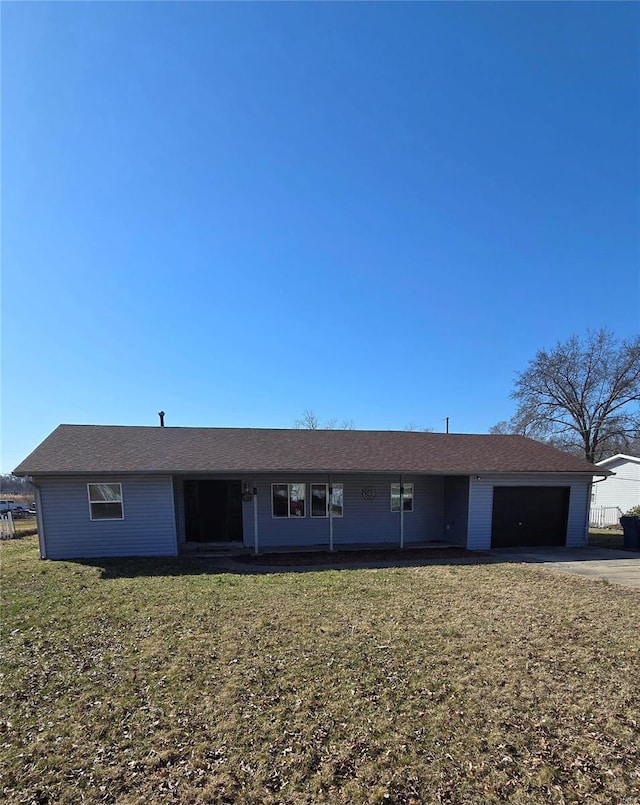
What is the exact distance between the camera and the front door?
13.3 m

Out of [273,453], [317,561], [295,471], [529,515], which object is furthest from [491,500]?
[273,453]

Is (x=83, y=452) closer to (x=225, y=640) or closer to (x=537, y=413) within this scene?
(x=225, y=640)

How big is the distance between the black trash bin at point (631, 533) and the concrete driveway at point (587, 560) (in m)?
0.61

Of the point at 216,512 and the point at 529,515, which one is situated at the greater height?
the point at 216,512

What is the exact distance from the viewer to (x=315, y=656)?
16.5ft

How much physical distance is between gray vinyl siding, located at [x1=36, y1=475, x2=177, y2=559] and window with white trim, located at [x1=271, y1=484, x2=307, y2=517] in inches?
119

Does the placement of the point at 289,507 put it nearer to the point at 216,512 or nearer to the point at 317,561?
the point at 216,512

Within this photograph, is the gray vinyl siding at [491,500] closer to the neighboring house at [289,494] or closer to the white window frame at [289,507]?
the neighboring house at [289,494]

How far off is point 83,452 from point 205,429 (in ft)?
14.0

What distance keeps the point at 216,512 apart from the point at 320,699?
980cm

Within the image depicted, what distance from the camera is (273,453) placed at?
43.3ft

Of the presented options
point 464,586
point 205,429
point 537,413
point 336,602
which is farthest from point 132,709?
point 537,413

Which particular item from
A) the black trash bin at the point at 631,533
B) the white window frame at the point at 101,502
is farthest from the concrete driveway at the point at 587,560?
the white window frame at the point at 101,502

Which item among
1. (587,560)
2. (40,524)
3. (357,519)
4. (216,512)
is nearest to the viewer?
(40,524)
